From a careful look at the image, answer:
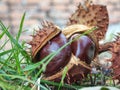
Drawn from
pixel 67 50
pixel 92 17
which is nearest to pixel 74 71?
pixel 67 50

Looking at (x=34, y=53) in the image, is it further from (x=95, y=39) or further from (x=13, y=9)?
(x=13, y=9)

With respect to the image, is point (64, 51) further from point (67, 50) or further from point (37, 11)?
point (37, 11)

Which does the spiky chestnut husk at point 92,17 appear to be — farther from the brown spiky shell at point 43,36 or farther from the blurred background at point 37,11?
the blurred background at point 37,11

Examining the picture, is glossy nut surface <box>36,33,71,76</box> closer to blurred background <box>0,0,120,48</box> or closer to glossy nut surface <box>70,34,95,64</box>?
glossy nut surface <box>70,34,95,64</box>

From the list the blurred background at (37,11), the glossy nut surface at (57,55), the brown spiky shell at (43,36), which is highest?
the blurred background at (37,11)

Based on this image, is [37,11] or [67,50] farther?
[37,11]

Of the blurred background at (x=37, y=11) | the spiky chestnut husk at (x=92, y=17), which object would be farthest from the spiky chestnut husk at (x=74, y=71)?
the blurred background at (x=37, y=11)

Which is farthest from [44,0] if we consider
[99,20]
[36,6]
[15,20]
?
[99,20]
